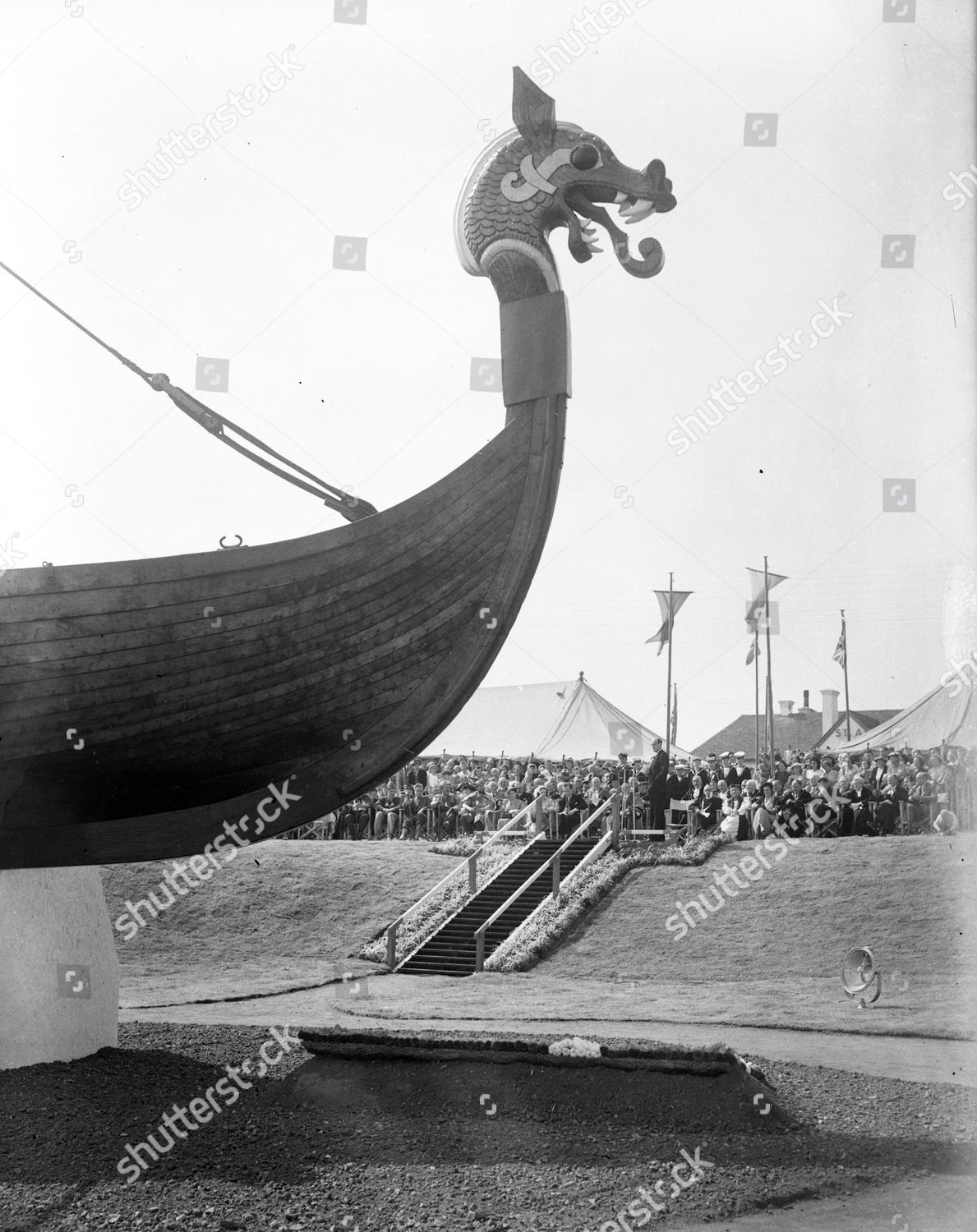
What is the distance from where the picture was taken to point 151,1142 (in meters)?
6.54

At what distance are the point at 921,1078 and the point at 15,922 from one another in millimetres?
6235

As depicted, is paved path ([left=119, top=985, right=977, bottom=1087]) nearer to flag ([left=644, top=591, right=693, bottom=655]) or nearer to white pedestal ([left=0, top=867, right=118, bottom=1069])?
white pedestal ([left=0, top=867, right=118, bottom=1069])

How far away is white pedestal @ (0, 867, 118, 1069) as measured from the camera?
753 centimetres

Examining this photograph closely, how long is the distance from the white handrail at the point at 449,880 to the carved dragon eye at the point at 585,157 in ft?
35.9

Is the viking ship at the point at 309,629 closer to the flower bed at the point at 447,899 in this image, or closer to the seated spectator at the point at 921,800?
the flower bed at the point at 447,899

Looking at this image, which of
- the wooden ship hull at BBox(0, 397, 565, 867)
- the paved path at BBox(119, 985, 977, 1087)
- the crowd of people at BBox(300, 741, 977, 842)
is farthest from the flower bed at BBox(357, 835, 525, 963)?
the wooden ship hull at BBox(0, 397, 565, 867)

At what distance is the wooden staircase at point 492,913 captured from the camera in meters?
16.2

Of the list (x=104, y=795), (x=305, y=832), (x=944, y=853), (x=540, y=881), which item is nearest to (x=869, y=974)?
(x=944, y=853)

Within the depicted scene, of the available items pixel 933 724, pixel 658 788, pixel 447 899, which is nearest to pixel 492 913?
pixel 447 899

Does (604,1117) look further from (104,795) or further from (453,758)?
(453,758)

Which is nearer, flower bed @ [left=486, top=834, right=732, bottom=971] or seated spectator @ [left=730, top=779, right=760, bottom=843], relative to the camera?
flower bed @ [left=486, top=834, right=732, bottom=971]

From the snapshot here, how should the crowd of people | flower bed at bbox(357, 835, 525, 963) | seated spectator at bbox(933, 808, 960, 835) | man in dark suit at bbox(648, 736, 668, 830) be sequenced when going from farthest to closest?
man in dark suit at bbox(648, 736, 668, 830), the crowd of people, seated spectator at bbox(933, 808, 960, 835), flower bed at bbox(357, 835, 525, 963)

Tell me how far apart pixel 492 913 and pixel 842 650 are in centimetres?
2006

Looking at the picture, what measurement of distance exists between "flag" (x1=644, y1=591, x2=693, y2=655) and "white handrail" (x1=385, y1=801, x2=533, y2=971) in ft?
23.3
